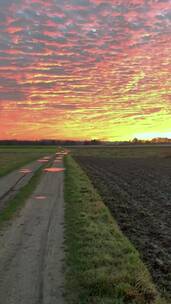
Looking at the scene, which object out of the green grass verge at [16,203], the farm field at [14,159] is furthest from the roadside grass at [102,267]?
the farm field at [14,159]

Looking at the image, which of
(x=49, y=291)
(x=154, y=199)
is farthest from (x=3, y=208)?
(x=49, y=291)

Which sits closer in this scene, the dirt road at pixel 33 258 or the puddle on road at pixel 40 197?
the dirt road at pixel 33 258

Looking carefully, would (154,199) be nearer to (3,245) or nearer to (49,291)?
(3,245)

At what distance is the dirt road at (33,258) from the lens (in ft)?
21.9

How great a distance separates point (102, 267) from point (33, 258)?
1.72 meters

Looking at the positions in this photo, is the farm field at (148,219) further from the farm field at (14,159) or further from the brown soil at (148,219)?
the farm field at (14,159)

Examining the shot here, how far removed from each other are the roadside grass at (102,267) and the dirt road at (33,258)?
0.28 m

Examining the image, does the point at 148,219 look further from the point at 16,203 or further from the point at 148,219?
the point at 16,203

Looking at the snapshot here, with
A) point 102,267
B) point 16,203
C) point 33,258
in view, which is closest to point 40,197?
point 16,203

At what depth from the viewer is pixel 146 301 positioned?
6.33 meters

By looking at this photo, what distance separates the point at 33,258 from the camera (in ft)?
28.8

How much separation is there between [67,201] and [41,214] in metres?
3.14

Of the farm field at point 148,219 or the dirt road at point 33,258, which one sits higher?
the dirt road at point 33,258

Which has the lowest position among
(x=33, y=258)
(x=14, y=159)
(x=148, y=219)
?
(x=14, y=159)
